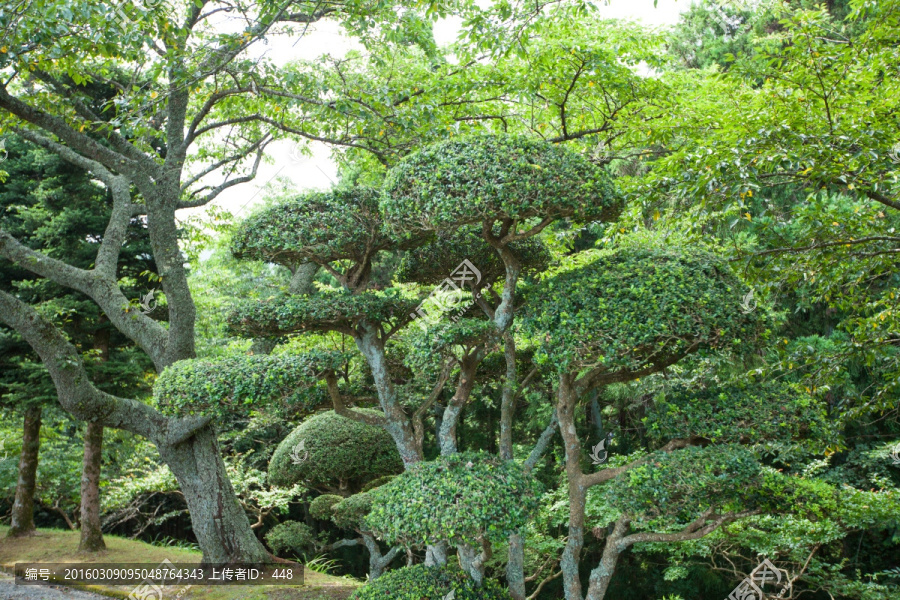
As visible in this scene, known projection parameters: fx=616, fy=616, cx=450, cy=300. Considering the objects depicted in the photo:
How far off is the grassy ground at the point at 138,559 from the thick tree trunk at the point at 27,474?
0.21 meters

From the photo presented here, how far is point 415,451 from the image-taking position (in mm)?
4938

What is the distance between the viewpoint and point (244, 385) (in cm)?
430

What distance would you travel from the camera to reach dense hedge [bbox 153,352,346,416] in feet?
14.2

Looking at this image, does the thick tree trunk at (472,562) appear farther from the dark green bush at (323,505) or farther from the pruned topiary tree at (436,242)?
the dark green bush at (323,505)

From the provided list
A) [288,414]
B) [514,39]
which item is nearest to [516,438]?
[288,414]

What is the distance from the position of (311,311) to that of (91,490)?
5.06 m

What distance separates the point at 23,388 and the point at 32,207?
96.2 inches

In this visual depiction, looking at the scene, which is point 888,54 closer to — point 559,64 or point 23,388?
point 559,64

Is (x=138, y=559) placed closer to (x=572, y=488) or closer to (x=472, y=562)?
(x=472, y=562)

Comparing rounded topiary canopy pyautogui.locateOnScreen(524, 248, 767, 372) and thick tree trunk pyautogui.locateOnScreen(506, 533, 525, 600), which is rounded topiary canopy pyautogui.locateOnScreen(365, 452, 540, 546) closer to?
rounded topiary canopy pyautogui.locateOnScreen(524, 248, 767, 372)

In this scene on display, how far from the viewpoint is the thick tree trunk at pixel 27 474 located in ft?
26.8

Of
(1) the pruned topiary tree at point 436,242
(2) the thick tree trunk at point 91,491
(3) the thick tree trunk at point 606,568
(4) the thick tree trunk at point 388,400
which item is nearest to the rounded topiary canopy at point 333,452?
(1) the pruned topiary tree at point 436,242

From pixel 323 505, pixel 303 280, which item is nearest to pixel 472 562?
pixel 303 280

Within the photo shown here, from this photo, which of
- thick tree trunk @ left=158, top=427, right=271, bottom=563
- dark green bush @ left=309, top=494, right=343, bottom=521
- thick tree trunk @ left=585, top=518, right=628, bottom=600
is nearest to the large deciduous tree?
thick tree trunk @ left=158, top=427, right=271, bottom=563
